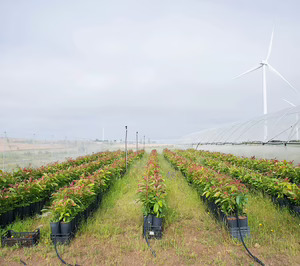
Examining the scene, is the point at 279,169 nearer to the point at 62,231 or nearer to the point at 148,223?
the point at 148,223

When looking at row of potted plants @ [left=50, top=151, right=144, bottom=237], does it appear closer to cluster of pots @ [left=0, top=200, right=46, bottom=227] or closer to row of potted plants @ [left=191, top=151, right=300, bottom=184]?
cluster of pots @ [left=0, top=200, right=46, bottom=227]

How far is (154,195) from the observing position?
13.4ft

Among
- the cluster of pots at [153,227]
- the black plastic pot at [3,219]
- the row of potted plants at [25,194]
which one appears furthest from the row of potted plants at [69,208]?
the cluster of pots at [153,227]

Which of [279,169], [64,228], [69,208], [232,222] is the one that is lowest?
[64,228]

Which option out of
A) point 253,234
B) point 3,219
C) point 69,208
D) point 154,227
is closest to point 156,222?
point 154,227

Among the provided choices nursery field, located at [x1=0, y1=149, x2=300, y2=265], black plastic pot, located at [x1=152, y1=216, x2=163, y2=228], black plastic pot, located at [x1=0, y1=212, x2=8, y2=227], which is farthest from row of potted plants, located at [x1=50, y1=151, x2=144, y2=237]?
black plastic pot, located at [x1=152, y1=216, x2=163, y2=228]

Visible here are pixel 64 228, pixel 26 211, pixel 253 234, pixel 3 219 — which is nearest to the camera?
pixel 64 228

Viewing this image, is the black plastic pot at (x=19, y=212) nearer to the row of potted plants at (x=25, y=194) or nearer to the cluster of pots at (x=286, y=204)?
the row of potted plants at (x=25, y=194)

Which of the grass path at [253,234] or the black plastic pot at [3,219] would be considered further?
the black plastic pot at [3,219]

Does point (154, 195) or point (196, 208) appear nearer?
point (154, 195)

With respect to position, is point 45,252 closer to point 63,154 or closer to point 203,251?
point 203,251

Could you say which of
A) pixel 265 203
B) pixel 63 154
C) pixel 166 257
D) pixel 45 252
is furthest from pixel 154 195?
pixel 63 154

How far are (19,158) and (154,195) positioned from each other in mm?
8352

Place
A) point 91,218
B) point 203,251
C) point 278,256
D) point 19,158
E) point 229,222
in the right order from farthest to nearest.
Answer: point 19,158 → point 91,218 → point 229,222 → point 203,251 → point 278,256
